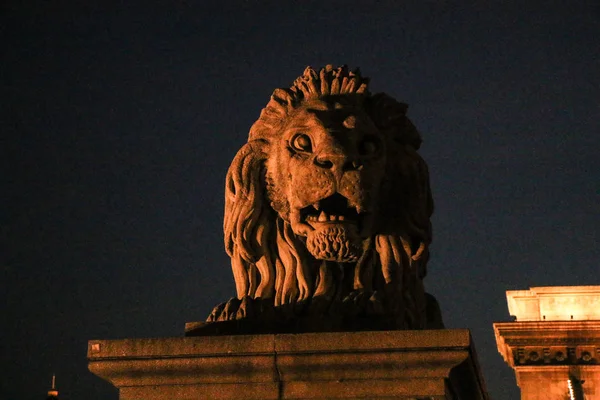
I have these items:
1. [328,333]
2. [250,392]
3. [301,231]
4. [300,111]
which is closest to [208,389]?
[250,392]

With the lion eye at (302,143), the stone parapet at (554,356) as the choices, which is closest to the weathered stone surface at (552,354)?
the stone parapet at (554,356)

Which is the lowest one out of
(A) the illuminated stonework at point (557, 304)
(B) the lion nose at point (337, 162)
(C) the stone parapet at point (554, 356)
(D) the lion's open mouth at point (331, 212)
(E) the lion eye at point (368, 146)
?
(D) the lion's open mouth at point (331, 212)

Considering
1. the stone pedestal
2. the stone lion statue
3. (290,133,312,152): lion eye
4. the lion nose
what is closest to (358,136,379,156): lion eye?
the stone lion statue

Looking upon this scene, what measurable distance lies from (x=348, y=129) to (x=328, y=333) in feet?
6.23

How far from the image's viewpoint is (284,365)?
895cm

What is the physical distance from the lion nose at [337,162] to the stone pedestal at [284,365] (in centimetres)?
164

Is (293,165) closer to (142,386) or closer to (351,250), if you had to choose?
(351,250)

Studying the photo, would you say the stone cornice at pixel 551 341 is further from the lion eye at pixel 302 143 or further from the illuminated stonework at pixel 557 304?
the lion eye at pixel 302 143

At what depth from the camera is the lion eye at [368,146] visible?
1035cm

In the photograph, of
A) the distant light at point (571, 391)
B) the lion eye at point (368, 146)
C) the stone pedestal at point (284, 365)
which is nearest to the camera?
the stone pedestal at point (284, 365)

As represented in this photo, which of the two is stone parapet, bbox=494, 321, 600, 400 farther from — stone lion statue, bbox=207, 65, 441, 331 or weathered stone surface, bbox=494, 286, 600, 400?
stone lion statue, bbox=207, 65, 441, 331

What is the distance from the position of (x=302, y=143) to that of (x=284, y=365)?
1.99 m

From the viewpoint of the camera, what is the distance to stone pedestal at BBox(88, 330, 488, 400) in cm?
885

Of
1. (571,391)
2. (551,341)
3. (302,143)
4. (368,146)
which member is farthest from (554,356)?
(302,143)
